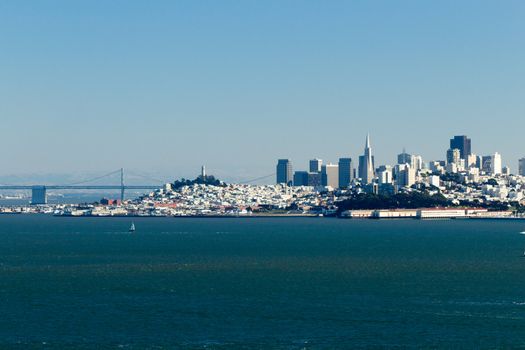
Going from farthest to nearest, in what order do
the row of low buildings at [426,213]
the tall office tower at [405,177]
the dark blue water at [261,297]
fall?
the tall office tower at [405,177] < the row of low buildings at [426,213] < the dark blue water at [261,297]

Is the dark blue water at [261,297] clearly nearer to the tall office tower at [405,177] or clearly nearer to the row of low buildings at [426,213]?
the row of low buildings at [426,213]

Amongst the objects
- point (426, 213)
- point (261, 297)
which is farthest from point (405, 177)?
point (261, 297)

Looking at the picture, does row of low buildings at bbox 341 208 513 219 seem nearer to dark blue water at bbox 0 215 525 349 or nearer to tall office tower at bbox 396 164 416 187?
tall office tower at bbox 396 164 416 187

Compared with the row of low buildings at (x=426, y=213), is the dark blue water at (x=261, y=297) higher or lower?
lower

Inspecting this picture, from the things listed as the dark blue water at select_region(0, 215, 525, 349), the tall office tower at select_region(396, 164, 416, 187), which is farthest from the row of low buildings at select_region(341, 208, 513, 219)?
the dark blue water at select_region(0, 215, 525, 349)

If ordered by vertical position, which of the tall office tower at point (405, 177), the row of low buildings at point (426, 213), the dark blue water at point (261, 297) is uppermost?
the tall office tower at point (405, 177)

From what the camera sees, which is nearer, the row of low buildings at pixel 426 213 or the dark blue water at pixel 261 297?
the dark blue water at pixel 261 297

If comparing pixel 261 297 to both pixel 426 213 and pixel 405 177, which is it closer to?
pixel 426 213

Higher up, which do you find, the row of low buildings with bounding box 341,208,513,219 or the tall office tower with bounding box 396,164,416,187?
the tall office tower with bounding box 396,164,416,187

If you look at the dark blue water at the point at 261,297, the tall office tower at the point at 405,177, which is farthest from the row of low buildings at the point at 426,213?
the dark blue water at the point at 261,297
